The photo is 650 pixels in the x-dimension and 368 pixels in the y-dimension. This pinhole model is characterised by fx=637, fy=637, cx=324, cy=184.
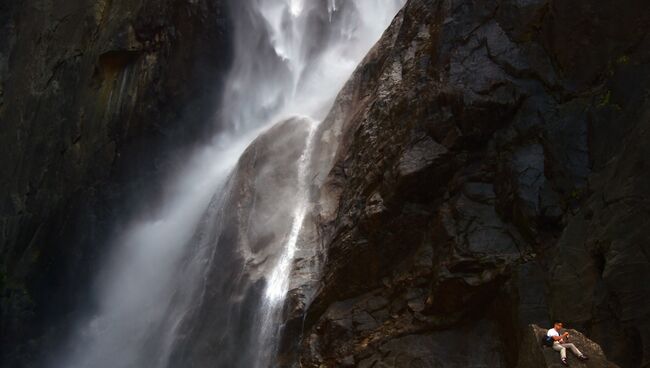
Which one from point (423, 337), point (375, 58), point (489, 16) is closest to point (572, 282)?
point (423, 337)

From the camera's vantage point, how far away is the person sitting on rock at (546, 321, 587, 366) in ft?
24.8

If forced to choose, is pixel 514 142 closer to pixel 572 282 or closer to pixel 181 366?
pixel 572 282

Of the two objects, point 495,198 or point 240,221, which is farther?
point 240,221

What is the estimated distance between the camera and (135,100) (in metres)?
21.9

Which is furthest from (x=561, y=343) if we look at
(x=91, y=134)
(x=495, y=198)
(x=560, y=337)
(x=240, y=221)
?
(x=91, y=134)

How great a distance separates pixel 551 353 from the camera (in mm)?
7711

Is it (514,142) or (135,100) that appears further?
(135,100)

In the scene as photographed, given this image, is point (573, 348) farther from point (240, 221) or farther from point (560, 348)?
point (240, 221)

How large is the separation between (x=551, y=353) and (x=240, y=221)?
9.24m

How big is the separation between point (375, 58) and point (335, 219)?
4.02 m

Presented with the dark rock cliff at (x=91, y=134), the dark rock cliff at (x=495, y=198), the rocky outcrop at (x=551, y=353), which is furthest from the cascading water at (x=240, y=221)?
the rocky outcrop at (x=551, y=353)

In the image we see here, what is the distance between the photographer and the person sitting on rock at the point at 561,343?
757 centimetres

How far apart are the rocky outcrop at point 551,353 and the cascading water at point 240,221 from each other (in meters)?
5.65

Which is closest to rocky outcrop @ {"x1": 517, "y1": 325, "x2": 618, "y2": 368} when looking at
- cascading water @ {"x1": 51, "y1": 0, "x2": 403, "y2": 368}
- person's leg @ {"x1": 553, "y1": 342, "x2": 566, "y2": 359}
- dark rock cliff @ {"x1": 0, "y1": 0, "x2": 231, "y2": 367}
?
person's leg @ {"x1": 553, "y1": 342, "x2": 566, "y2": 359}
